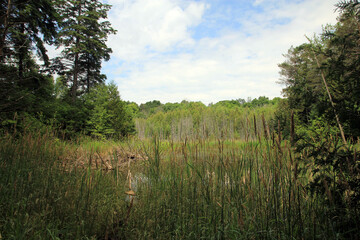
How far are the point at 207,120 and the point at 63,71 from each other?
30.1 meters

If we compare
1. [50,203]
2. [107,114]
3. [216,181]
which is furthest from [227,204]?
[107,114]

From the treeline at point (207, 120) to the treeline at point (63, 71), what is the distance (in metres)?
3.42

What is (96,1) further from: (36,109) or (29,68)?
(36,109)

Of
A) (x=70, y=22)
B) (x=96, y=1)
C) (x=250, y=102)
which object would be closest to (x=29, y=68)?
(x=70, y=22)

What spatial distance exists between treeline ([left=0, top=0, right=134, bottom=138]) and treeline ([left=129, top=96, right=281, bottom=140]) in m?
3.42

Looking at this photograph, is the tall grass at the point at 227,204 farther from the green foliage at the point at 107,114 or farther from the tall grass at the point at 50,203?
the green foliage at the point at 107,114

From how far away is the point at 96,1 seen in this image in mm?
18078

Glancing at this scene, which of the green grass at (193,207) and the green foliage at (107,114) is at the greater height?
the green foliage at (107,114)

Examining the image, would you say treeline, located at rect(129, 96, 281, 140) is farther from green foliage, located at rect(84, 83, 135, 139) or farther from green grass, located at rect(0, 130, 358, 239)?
green foliage, located at rect(84, 83, 135, 139)

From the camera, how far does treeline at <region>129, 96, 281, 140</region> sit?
2453mm

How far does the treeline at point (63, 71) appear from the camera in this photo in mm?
8523

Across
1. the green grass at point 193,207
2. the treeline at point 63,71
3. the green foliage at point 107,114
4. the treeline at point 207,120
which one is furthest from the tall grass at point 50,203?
the green foliage at point 107,114

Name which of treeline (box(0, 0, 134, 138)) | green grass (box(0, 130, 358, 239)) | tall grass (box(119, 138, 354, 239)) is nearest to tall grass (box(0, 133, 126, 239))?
green grass (box(0, 130, 358, 239))

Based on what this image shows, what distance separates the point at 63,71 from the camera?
1702cm
